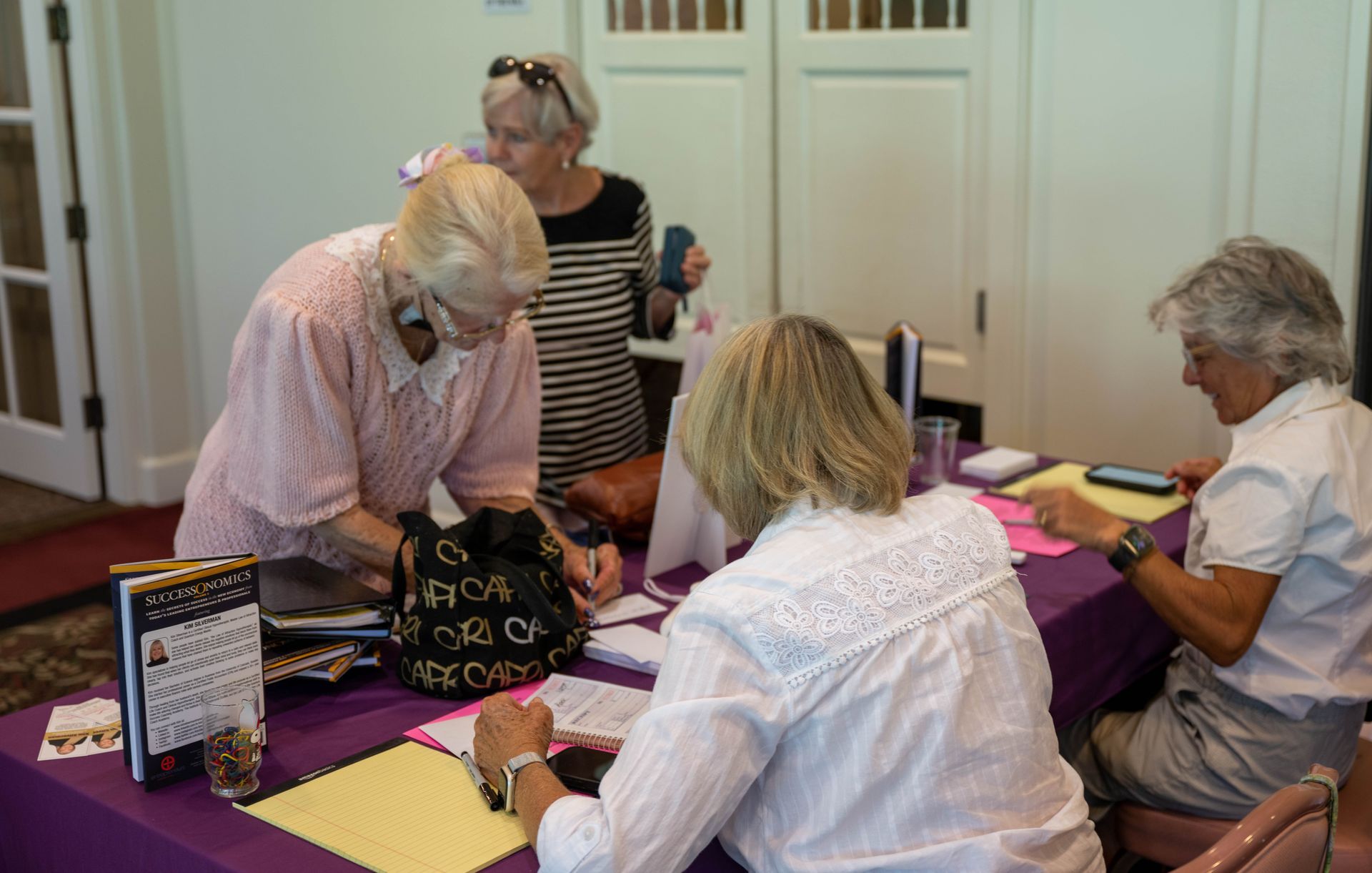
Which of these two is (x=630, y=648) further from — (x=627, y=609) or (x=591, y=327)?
(x=591, y=327)

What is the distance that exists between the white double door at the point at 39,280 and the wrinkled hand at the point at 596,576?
349 centimetres

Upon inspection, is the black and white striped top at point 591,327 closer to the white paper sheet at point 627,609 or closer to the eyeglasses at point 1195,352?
the white paper sheet at point 627,609

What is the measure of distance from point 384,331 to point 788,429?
0.93 metres

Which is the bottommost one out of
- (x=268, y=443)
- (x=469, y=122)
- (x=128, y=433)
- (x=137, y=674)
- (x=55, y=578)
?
(x=55, y=578)

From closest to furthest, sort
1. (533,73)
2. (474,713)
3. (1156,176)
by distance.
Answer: (474,713) → (533,73) → (1156,176)

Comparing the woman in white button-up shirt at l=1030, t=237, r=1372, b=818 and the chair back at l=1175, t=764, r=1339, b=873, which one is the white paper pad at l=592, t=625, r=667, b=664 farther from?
the chair back at l=1175, t=764, r=1339, b=873

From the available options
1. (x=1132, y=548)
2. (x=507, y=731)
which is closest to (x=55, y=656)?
(x=507, y=731)

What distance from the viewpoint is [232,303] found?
5.02m

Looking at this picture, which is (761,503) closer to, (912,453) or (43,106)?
(912,453)

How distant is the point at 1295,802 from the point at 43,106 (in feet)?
15.7

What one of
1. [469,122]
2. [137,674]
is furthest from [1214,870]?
[469,122]

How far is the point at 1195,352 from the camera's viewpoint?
7.12 feet

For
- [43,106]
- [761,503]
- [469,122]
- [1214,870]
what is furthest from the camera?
[43,106]

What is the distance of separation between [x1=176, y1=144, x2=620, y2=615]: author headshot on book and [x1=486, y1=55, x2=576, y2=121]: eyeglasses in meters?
0.66
